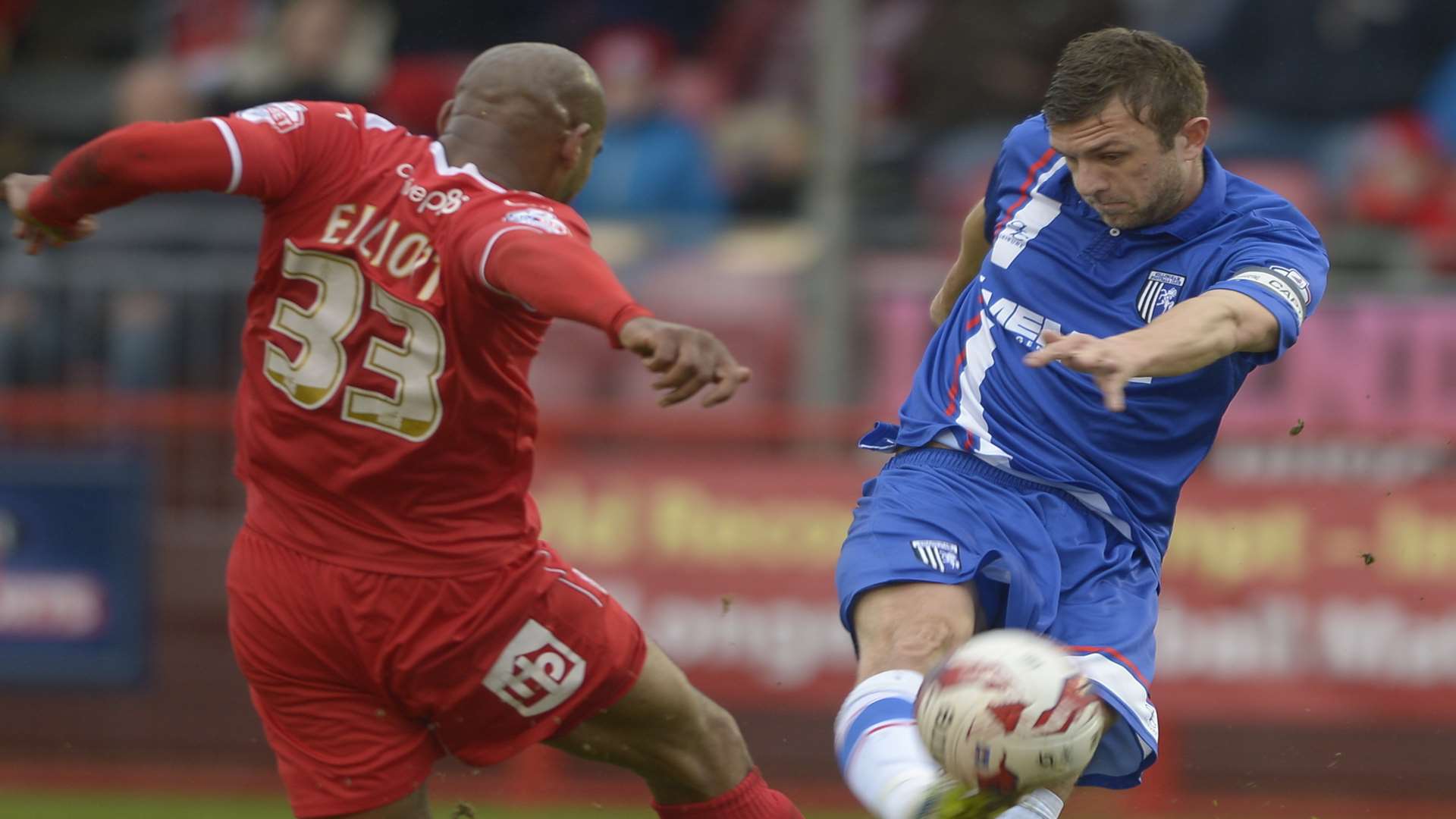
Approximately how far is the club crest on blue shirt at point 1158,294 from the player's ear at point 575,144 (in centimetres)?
151

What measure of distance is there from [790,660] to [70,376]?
4.17m

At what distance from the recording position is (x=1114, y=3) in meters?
11.9

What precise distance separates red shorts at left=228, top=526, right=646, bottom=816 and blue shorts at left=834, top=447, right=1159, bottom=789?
79 cm

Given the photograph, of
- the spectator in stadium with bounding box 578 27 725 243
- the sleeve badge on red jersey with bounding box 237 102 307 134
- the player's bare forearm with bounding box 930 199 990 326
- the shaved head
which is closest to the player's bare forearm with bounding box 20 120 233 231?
the sleeve badge on red jersey with bounding box 237 102 307 134

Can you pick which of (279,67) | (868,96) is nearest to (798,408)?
(868,96)

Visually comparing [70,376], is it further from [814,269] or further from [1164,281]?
[1164,281]

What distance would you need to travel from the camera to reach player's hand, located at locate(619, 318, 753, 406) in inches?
161

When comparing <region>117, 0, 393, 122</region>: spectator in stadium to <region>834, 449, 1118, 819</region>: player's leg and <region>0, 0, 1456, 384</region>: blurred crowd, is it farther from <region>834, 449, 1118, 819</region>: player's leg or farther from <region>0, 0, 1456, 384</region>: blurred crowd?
<region>834, 449, 1118, 819</region>: player's leg

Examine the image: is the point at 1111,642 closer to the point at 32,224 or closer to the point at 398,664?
the point at 398,664

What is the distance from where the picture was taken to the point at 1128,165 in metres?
5.04

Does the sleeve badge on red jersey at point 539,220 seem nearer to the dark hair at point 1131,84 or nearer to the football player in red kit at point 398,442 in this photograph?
the football player in red kit at point 398,442

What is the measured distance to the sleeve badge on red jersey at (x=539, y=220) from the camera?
4.63m

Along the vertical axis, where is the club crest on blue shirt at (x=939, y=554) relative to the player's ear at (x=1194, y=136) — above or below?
below

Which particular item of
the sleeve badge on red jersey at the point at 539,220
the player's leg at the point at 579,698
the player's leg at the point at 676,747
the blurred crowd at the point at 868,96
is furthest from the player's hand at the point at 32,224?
the blurred crowd at the point at 868,96
